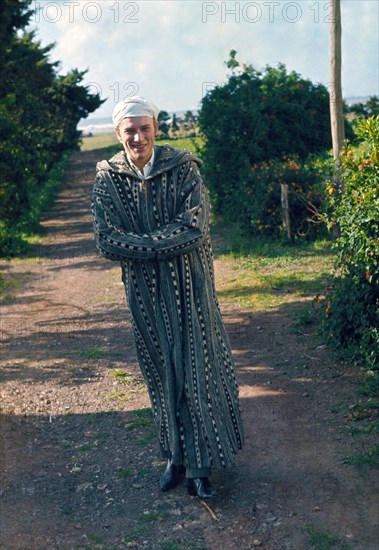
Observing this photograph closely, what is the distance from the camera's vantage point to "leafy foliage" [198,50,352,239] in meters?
15.4

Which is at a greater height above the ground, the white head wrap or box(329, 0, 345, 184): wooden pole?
box(329, 0, 345, 184): wooden pole

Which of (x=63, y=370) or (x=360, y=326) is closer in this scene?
(x=360, y=326)

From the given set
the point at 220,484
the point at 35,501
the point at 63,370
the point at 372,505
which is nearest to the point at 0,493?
the point at 35,501

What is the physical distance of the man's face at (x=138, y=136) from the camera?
4516mm

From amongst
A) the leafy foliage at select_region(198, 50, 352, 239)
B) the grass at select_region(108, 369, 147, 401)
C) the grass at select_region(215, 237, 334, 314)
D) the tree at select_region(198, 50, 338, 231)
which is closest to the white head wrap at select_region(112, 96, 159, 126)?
the grass at select_region(108, 369, 147, 401)

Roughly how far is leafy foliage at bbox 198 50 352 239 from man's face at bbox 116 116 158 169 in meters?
9.47

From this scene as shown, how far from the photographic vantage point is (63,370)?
25.9ft

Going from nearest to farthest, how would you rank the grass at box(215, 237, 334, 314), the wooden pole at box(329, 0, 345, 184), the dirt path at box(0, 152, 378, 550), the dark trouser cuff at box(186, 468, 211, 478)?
the dirt path at box(0, 152, 378, 550)
the dark trouser cuff at box(186, 468, 211, 478)
the grass at box(215, 237, 334, 314)
the wooden pole at box(329, 0, 345, 184)

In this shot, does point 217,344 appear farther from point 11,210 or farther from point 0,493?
point 11,210

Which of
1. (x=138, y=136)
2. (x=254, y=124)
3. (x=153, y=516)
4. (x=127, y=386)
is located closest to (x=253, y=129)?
(x=254, y=124)

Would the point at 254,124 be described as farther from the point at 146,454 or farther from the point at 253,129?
the point at 146,454

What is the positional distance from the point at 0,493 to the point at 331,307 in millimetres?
3434

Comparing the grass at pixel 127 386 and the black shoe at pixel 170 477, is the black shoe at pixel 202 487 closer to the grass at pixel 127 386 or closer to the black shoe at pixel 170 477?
the black shoe at pixel 170 477

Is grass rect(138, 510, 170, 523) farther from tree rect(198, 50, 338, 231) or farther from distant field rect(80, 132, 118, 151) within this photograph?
distant field rect(80, 132, 118, 151)
